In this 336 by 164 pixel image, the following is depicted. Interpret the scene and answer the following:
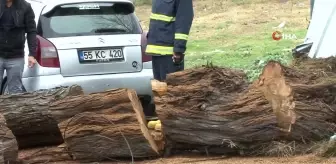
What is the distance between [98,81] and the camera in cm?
779

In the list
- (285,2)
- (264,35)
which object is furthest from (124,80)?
(285,2)

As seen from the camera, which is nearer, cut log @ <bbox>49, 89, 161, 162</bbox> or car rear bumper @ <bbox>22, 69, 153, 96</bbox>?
cut log @ <bbox>49, 89, 161, 162</bbox>

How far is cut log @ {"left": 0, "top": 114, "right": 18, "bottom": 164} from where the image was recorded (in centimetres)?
564

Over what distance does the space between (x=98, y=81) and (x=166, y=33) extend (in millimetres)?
1140

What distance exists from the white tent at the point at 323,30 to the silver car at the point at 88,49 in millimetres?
2078

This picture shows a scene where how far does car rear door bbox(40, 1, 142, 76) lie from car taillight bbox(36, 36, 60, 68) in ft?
0.16

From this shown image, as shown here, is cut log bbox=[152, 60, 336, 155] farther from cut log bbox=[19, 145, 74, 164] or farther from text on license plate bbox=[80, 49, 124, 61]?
text on license plate bbox=[80, 49, 124, 61]

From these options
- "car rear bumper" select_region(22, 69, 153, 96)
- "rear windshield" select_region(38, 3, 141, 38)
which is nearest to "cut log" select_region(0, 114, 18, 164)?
"car rear bumper" select_region(22, 69, 153, 96)

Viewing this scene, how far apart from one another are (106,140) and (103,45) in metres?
2.14

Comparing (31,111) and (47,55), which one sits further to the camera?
(47,55)

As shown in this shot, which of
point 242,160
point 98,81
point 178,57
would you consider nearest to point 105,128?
point 242,160

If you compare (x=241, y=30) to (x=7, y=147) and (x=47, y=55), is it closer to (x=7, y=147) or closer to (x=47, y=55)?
(x=47, y=55)

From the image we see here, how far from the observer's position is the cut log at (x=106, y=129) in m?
5.87

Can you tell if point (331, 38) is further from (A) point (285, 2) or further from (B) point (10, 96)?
(A) point (285, 2)
